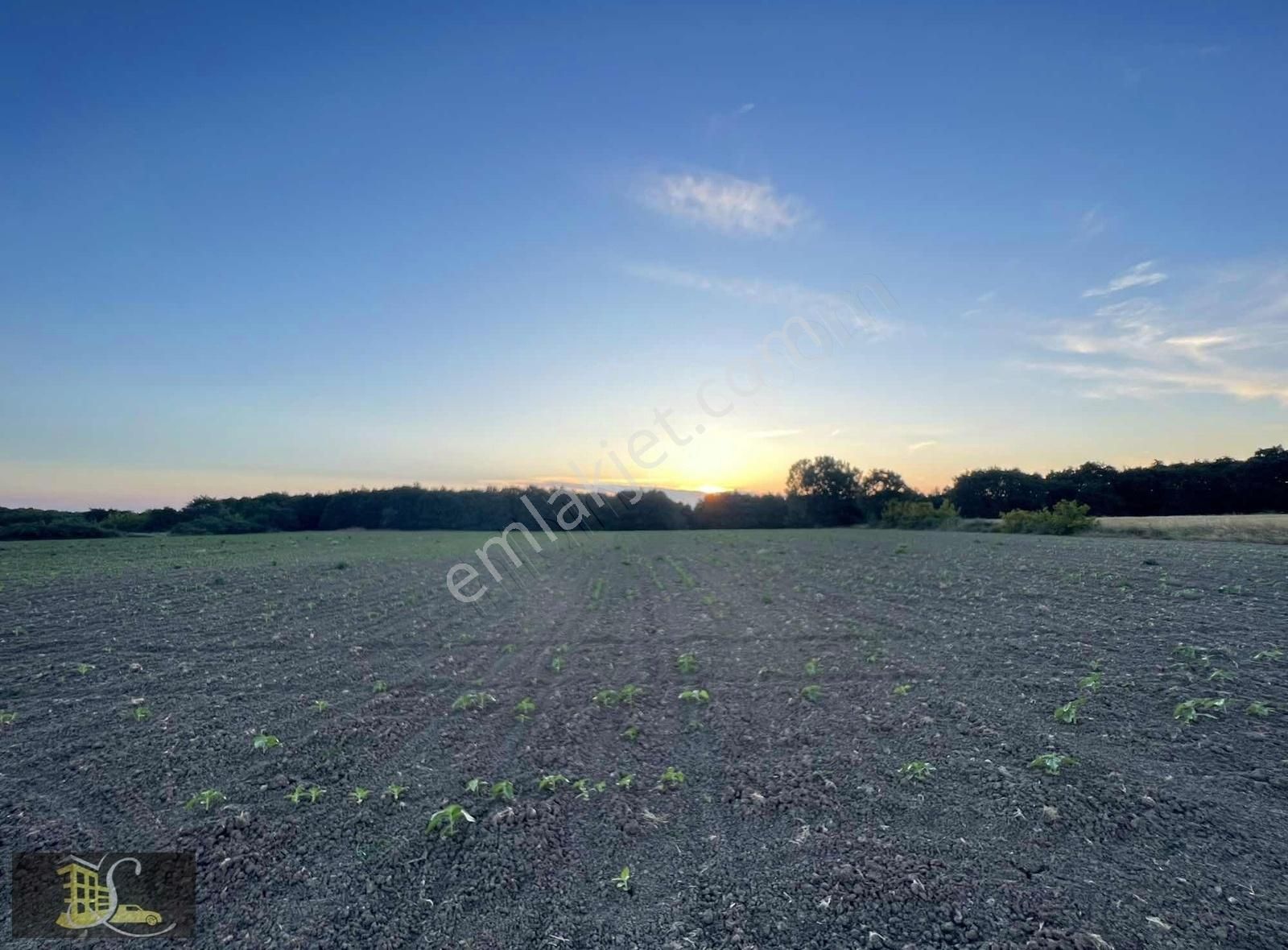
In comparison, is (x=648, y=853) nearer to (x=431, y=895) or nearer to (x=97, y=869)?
(x=431, y=895)

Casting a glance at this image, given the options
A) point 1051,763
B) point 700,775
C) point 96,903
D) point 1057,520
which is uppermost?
point 1057,520

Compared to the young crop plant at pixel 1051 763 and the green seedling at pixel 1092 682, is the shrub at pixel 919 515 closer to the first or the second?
the green seedling at pixel 1092 682

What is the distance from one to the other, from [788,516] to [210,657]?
213ft

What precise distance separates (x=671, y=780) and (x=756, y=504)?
224 feet

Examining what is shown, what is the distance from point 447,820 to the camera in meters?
4.80

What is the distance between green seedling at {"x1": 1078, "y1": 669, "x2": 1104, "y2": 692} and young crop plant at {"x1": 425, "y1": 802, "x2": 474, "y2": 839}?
7.14m

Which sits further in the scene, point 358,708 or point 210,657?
point 210,657

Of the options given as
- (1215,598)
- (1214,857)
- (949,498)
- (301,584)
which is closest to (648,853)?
(1214,857)

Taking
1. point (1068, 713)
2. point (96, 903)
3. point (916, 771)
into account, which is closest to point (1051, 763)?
point (916, 771)

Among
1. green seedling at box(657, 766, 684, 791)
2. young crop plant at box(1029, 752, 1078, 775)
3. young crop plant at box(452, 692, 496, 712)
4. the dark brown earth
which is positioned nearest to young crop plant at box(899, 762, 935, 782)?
the dark brown earth

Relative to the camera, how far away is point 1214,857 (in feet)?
13.4

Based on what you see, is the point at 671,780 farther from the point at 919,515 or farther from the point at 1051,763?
the point at 919,515

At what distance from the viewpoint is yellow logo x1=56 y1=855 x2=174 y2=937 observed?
395 cm

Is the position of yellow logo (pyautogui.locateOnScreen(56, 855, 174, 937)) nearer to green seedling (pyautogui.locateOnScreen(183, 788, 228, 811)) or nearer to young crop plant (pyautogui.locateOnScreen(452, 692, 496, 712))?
green seedling (pyautogui.locateOnScreen(183, 788, 228, 811))
